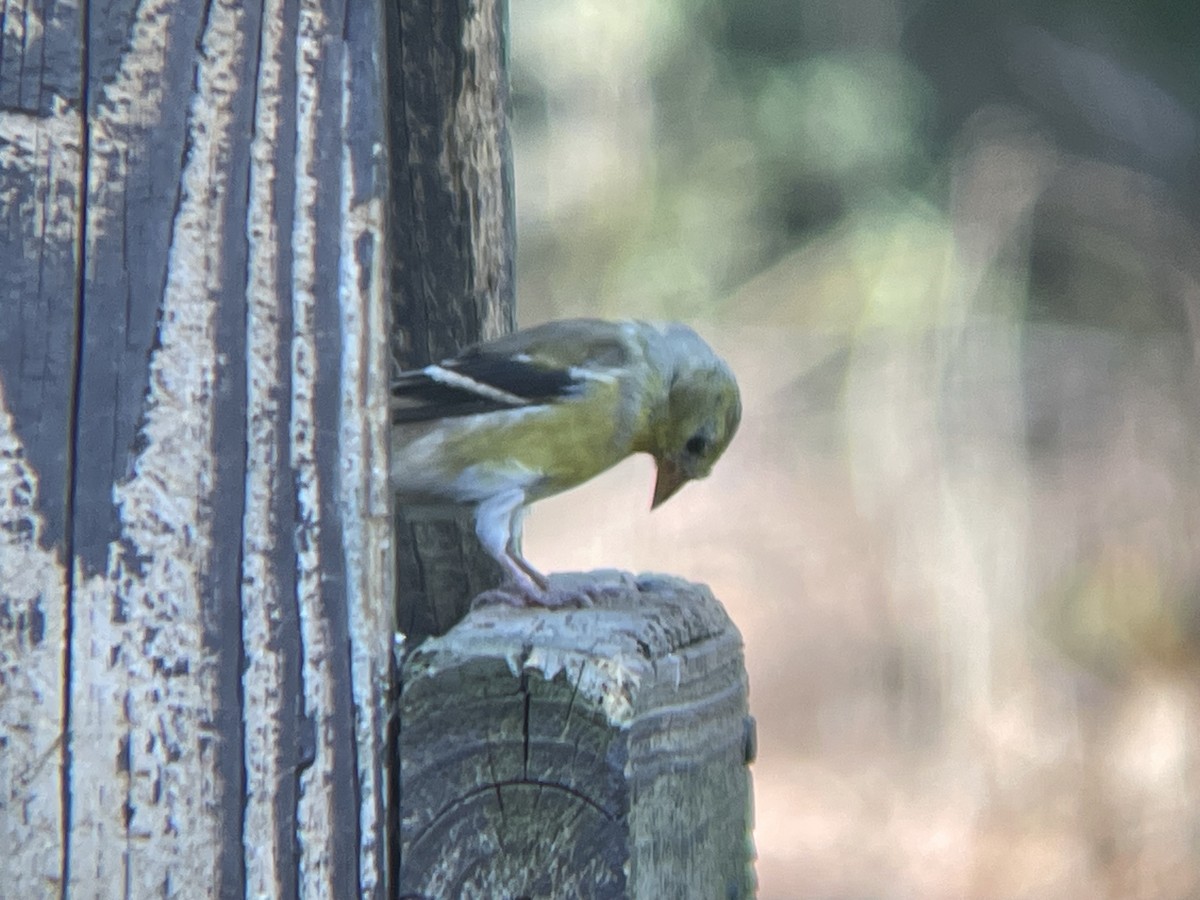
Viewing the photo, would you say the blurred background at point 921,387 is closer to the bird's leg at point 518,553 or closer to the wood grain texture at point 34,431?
the bird's leg at point 518,553

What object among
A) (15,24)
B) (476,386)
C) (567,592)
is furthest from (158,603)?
(476,386)

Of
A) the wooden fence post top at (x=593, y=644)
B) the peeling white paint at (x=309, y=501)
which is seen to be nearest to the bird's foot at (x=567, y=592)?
the wooden fence post top at (x=593, y=644)

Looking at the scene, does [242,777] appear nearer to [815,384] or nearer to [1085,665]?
[1085,665]

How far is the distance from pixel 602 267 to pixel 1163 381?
316cm

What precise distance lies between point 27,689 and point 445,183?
37.3 inches

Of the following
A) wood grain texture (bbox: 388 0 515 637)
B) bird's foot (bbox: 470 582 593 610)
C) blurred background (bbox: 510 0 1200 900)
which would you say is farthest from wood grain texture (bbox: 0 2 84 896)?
blurred background (bbox: 510 0 1200 900)

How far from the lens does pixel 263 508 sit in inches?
41.8

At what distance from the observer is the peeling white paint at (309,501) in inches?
42.1

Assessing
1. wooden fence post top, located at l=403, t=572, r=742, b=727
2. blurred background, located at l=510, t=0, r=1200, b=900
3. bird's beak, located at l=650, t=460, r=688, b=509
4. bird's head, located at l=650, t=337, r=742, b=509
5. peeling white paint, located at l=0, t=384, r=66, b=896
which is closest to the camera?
peeling white paint, located at l=0, t=384, r=66, b=896

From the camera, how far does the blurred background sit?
6.43 meters

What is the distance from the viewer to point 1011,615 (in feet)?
21.8

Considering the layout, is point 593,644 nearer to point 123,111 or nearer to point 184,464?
point 184,464

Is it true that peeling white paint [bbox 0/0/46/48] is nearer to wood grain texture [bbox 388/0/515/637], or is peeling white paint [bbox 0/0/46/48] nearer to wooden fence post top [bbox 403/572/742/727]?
wooden fence post top [bbox 403/572/742/727]

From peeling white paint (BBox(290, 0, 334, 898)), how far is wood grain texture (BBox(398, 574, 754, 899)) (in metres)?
0.07
